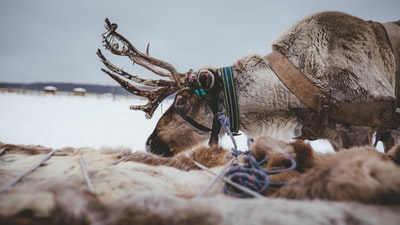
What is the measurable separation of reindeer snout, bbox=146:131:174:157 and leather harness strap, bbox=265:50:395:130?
1194mm

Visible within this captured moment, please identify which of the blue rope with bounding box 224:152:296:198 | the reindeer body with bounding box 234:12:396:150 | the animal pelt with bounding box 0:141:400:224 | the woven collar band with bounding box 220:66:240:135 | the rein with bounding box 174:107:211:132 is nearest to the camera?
the animal pelt with bounding box 0:141:400:224

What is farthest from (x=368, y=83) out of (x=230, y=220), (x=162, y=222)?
(x=162, y=222)

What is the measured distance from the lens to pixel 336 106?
165 cm

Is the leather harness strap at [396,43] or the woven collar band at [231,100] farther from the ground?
the leather harness strap at [396,43]

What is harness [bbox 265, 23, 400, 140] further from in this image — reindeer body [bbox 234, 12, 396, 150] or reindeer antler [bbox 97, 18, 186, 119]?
reindeer antler [bbox 97, 18, 186, 119]

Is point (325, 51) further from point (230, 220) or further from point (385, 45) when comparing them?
point (230, 220)

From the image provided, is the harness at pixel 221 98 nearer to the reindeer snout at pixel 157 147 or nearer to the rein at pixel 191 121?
the rein at pixel 191 121

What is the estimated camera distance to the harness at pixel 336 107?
1639 millimetres

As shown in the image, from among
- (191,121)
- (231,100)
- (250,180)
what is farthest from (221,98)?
(250,180)

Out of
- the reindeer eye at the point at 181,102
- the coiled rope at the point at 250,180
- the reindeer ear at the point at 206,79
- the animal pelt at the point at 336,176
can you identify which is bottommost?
the coiled rope at the point at 250,180

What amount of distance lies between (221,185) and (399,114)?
164cm

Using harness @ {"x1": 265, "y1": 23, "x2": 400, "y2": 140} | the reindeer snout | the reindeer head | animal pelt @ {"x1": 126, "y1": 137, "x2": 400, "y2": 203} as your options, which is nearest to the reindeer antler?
the reindeer head

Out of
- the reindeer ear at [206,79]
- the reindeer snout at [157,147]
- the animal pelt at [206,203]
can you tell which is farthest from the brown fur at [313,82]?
the animal pelt at [206,203]

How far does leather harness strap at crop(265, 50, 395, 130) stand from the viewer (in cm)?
164
